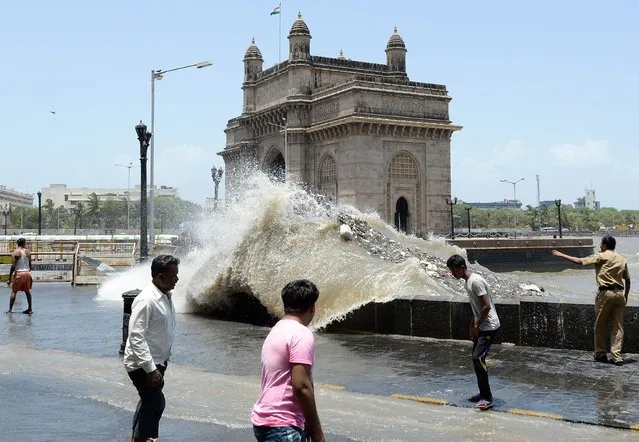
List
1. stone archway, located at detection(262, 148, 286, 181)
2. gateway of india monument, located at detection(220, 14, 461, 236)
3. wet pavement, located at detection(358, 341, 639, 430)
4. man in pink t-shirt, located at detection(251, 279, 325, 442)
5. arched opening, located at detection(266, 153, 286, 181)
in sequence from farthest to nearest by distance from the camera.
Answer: arched opening, located at detection(266, 153, 286, 181) → stone archway, located at detection(262, 148, 286, 181) → gateway of india monument, located at detection(220, 14, 461, 236) → wet pavement, located at detection(358, 341, 639, 430) → man in pink t-shirt, located at detection(251, 279, 325, 442)

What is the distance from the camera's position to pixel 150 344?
442 centimetres

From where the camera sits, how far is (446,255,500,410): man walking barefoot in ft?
20.1

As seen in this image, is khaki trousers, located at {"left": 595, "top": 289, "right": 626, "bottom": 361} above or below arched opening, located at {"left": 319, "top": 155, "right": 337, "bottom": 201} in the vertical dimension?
below

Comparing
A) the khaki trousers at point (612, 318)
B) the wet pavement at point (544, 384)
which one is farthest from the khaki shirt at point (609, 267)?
the wet pavement at point (544, 384)

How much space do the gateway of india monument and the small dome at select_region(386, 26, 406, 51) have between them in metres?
Result: 0.15

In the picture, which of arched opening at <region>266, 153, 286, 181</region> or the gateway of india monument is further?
arched opening at <region>266, 153, 286, 181</region>

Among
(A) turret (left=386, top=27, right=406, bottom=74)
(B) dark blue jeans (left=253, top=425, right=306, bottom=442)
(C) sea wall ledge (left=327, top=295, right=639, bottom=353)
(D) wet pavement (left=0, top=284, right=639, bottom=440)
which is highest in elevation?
(A) turret (left=386, top=27, right=406, bottom=74)

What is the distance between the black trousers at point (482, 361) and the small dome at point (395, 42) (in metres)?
58.2

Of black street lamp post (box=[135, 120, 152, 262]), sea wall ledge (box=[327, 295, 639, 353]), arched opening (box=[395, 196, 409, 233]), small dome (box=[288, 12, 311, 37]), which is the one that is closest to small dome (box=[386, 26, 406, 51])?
small dome (box=[288, 12, 311, 37])

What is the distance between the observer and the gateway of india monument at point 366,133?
51281 millimetres

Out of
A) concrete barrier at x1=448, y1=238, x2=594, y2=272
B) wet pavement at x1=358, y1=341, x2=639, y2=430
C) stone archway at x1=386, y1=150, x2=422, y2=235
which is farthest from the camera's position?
stone archway at x1=386, y1=150, x2=422, y2=235

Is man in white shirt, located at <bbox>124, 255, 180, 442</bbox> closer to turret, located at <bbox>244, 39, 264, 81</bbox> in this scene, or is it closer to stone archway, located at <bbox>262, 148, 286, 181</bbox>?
stone archway, located at <bbox>262, 148, 286, 181</bbox>

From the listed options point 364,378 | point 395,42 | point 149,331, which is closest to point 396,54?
point 395,42

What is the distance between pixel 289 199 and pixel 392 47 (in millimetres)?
50591
